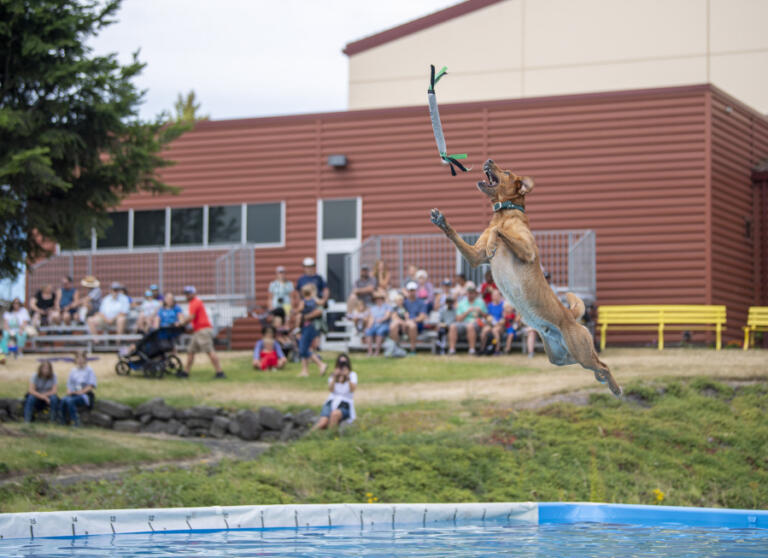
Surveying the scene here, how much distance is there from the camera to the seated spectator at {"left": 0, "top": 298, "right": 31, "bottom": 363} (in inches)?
774

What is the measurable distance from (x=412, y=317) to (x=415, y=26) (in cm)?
1175

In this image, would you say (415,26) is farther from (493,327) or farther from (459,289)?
(493,327)

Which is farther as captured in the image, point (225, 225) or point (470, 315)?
point (225, 225)

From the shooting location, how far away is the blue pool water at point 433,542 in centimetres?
691

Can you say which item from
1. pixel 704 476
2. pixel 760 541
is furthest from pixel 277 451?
pixel 760 541

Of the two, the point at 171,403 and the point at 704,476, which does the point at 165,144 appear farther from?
the point at 704,476

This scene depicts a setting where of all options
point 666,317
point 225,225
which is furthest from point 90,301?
point 666,317

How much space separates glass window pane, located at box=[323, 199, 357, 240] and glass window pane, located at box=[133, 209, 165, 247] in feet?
11.9

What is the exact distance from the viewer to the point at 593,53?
26.0m

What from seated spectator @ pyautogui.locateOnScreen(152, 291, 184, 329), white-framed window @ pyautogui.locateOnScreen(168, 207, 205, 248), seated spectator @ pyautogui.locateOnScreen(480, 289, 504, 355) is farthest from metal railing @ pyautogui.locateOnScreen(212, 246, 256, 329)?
seated spectator @ pyautogui.locateOnScreen(480, 289, 504, 355)

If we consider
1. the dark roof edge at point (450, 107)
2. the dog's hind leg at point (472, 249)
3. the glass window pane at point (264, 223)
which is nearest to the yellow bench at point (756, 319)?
the dark roof edge at point (450, 107)

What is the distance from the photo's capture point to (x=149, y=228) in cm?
2242

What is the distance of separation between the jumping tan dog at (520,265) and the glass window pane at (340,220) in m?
15.1

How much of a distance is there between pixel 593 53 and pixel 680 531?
19558 mm
